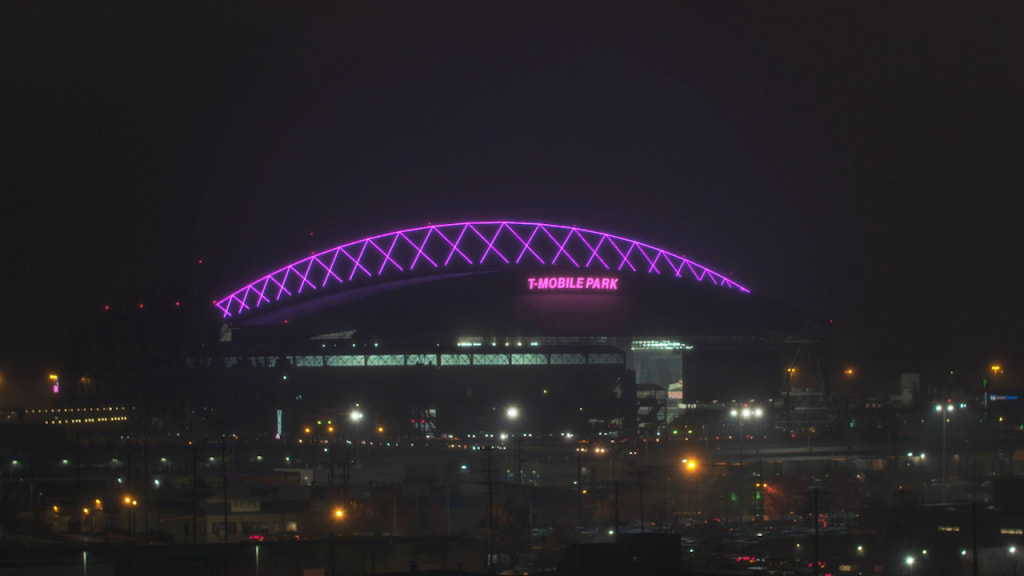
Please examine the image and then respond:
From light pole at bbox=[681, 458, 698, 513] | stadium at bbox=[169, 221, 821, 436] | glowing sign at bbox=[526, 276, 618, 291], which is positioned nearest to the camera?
light pole at bbox=[681, 458, 698, 513]

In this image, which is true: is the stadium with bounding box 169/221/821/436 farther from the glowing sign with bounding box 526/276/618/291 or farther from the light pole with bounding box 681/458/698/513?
the light pole with bounding box 681/458/698/513

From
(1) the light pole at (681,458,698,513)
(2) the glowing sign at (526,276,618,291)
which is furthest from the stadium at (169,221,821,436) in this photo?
(1) the light pole at (681,458,698,513)

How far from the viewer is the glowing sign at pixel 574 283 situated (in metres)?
56.6

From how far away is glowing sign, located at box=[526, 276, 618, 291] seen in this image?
56.6 meters

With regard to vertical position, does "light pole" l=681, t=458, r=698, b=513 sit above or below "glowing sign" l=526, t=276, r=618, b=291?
below

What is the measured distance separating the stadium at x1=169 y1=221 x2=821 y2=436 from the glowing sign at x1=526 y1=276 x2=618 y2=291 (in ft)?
0.22

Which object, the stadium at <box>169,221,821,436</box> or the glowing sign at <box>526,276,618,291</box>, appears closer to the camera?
the stadium at <box>169,221,821,436</box>

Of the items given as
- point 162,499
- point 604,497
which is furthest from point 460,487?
point 162,499

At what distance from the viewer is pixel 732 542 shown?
1953cm

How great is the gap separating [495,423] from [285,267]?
61.7 ft

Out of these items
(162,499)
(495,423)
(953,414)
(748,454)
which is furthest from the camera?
(495,423)

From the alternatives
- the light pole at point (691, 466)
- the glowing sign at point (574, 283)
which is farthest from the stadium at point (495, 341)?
the light pole at point (691, 466)

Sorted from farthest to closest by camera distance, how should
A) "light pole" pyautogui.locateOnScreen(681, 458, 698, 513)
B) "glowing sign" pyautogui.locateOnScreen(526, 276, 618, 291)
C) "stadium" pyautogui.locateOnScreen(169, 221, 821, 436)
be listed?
"glowing sign" pyautogui.locateOnScreen(526, 276, 618, 291), "stadium" pyautogui.locateOnScreen(169, 221, 821, 436), "light pole" pyautogui.locateOnScreen(681, 458, 698, 513)

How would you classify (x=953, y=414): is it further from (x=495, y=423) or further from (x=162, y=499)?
(x=162, y=499)
